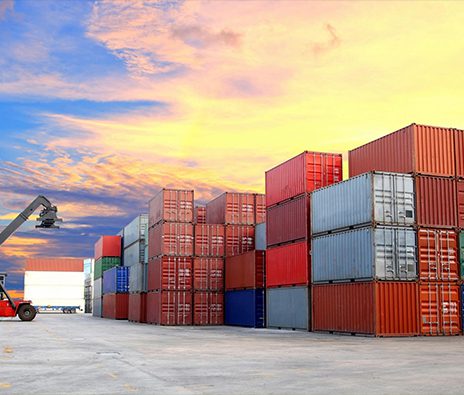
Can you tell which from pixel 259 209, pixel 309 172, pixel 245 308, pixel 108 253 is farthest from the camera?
pixel 108 253

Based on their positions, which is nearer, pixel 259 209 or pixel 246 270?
pixel 246 270

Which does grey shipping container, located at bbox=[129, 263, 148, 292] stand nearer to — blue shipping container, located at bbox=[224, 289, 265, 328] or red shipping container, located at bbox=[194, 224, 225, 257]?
red shipping container, located at bbox=[194, 224, 225, 257]

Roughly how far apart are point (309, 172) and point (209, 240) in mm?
Answer: 16768

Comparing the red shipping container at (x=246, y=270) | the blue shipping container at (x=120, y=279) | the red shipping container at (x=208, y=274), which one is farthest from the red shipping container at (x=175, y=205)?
the blue shipping container at (x=120, y=279)

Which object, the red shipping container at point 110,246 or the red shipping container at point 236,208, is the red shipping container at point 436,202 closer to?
the red shipping container at point 236,208

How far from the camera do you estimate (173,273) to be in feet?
162

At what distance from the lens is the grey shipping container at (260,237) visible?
50263 mm

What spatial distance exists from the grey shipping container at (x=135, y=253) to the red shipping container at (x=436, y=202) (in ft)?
128

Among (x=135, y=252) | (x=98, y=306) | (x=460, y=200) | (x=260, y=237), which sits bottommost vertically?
(x=98, y=306)

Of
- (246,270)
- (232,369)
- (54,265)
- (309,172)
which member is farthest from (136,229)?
(54,265)

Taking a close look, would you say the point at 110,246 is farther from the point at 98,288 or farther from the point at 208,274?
the point at 208,274

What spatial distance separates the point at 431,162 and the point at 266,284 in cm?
1497

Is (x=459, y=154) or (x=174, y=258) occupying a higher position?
(x=459, y=154)

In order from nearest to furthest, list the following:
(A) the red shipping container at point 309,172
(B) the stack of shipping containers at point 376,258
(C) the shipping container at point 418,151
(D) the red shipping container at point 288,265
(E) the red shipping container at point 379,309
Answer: (E) the red shipping container at point 379,309
(B) the stack of shipping containers at point 376,258
(C) the shipping container at point 418,151
(D) the red shipping container at point 288,265
(A) the red shipping container at point 309,172
